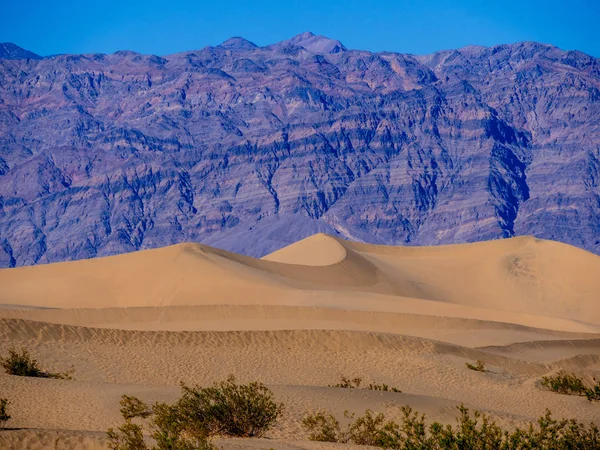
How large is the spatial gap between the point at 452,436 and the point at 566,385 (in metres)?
11.5

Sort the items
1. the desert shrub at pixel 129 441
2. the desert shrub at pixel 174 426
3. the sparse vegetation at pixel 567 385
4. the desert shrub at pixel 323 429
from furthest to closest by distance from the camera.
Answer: the sparse vegetation at pixel 567 385, the desert shrub at pixel 323 429, the desert shrub at pixel 174 426, the desert shrub at pixel 129 441

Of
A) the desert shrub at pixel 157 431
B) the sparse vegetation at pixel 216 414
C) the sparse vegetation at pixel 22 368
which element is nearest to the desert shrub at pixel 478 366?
the sparse vegetation at pixel 216 414

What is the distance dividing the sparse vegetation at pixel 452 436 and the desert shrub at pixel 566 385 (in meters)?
5.80

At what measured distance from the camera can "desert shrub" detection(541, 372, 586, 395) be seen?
21656 mm

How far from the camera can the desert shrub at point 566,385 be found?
71.1 feet

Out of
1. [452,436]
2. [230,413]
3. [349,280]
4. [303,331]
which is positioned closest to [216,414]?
[230,413]

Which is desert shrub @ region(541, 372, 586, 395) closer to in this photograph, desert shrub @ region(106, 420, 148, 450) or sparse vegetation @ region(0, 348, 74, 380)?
sparse vegetation @ region(0, 348, 74, 380)

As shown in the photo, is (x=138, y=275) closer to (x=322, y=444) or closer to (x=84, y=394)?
(x=84, y=394)

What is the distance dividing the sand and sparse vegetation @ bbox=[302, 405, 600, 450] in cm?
56

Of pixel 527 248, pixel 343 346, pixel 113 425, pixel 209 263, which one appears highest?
pixel 527 248

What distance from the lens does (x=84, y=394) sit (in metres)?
16.8

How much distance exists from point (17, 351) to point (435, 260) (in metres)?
47.1

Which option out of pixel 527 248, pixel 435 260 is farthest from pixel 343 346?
pixel 527 248

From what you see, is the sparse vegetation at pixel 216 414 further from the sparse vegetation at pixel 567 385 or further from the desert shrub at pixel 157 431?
the sparse vegetation at pixel 567 385
